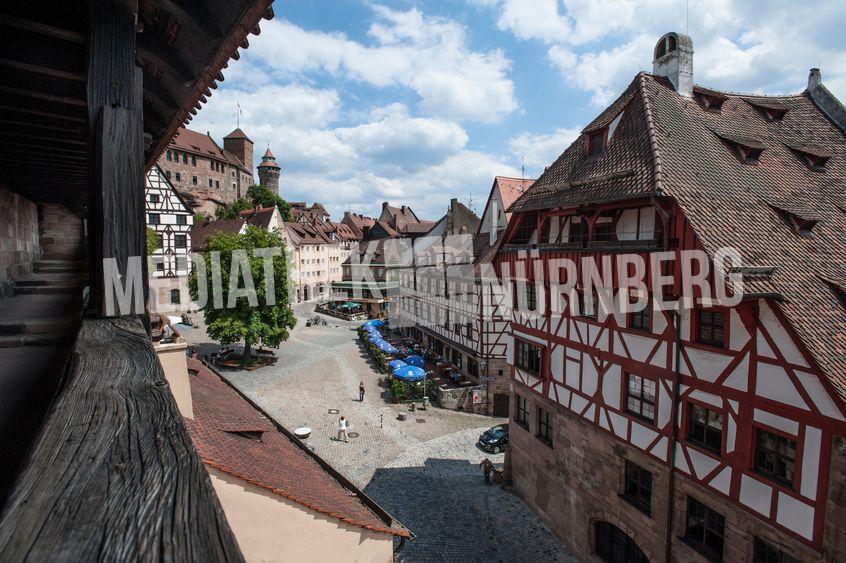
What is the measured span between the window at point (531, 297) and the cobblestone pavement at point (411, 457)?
23.1ft

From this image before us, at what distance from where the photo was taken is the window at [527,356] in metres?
15.8

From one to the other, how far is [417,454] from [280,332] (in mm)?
13187

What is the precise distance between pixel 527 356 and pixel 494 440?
6351mm

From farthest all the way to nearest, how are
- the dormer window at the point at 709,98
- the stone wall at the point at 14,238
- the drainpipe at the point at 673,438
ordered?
the dormer window at the point at 709,98, the drainpipe at the point at 673,438, the stone wall at the point at 14,238

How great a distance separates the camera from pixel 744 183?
11391 mm

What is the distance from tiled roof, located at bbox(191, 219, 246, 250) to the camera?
4778 cm

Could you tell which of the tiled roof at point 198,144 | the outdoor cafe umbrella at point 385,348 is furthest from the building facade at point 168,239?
the tiled roof at point 198,144

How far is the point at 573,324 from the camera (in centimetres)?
1390

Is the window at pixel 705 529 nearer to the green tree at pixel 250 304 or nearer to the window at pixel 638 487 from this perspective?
the window at pixel 638 487

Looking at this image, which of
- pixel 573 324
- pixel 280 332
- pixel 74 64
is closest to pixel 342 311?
pixel 280 332

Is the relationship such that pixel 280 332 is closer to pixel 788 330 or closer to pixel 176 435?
pixel 788 330

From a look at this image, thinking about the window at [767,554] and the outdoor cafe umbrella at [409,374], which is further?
the outdoor cafe umbrella at [409,374]

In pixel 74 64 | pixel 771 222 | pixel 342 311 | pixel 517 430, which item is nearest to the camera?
pixel 74 64

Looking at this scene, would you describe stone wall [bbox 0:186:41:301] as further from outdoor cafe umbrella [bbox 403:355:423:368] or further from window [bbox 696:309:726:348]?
outdoor cafe umbrella [bbox 403:355:423:368]
